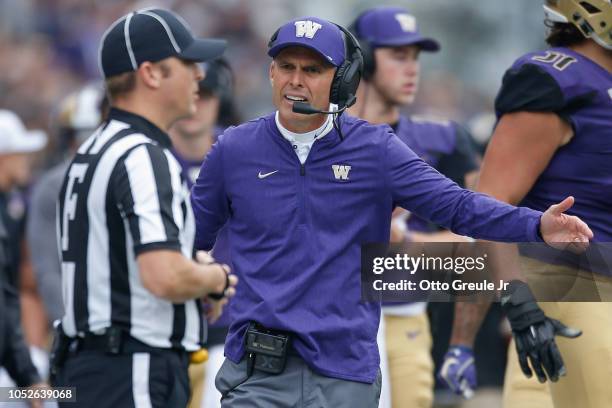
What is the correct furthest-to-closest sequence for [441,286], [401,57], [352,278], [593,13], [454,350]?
1. [401,57]
2. [454,350]
3. [593,13]
4. [441,286]
5. [352,278]

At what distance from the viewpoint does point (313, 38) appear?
4691 mm

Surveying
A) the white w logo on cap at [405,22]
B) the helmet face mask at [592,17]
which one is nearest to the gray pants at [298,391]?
the helmet face mask at [592,17]

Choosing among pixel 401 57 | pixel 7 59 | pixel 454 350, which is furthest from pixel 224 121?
pixel 7 59

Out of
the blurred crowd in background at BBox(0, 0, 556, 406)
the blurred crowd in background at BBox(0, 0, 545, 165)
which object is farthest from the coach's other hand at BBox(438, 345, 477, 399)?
the blurred crowd in background at BBox(0, 0, 545, 165)

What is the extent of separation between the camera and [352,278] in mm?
4645

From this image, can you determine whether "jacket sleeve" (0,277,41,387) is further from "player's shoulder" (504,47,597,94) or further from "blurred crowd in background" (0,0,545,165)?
"blurred crowd in background" (0,0,545,165)

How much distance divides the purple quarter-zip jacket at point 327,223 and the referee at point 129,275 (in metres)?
0.19

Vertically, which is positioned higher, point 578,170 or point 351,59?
point 351,59

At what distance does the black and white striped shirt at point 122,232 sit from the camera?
441 cm

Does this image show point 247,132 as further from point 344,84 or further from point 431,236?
point 431,236

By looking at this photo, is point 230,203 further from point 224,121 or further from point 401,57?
point 224,121

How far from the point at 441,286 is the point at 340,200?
22.8 inches

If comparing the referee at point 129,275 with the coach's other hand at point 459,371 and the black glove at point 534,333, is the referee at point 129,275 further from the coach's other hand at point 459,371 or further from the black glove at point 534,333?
the coach's other hand at point 459,371

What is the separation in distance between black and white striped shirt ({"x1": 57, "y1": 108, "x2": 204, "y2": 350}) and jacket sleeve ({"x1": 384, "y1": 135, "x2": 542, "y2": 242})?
752 mm
